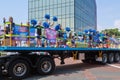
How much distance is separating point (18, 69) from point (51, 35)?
314 centimetres

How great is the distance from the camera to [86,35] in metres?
17.8

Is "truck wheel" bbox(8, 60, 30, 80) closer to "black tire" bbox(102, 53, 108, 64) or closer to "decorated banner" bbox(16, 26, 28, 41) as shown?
"decorated banner" bbox(16, 26, 28, 41)

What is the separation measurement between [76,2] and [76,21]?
4.22 metres

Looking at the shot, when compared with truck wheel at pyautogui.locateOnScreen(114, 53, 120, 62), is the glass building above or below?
above

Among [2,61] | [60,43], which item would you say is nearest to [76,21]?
[60,43]

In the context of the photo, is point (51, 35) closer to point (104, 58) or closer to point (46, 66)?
point (46, 66)

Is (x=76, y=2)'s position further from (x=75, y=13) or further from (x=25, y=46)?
(x=25, y=46)

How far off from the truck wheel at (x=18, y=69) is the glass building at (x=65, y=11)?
37.4 meters

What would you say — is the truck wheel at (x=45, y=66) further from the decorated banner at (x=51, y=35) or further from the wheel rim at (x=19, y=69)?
the decorated banner at (x=51, y=35)

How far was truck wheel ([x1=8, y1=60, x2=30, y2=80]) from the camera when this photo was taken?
1093cm

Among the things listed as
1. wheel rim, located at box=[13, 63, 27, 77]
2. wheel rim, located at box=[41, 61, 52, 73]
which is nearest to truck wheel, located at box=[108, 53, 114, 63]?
wheel rim, located at box=[41, 61, 52, 73]

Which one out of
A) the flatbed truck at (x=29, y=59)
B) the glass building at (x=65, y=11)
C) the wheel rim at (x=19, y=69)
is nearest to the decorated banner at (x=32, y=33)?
the flatbed truck at (x=29, y=59)

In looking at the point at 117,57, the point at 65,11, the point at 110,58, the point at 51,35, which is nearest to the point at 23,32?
the point at 51,35

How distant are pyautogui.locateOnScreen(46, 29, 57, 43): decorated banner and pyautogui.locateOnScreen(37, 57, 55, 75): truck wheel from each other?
1.23m
